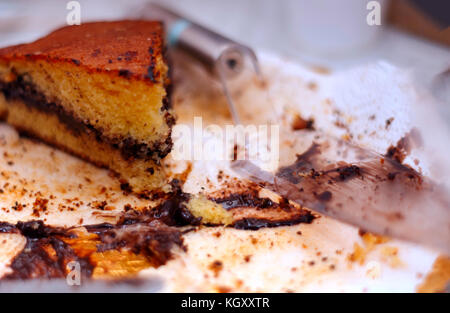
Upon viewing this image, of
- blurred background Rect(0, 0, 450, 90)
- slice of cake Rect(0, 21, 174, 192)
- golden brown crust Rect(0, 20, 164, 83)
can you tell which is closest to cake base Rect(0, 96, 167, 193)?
slice of cake Rect(0, 21, 174, 192)

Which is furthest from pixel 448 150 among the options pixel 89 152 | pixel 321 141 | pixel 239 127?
pixel 89 152

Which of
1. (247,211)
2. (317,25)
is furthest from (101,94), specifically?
(317,25)

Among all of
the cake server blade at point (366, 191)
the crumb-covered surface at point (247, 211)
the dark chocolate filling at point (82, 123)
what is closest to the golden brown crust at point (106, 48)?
the dark chocolate filling at point (82, 123)

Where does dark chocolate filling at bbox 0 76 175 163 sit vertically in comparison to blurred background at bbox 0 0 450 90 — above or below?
Answer: below

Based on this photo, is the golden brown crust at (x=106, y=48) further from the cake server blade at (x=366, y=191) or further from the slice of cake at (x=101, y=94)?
the cake server blade at (x=366, y=191)

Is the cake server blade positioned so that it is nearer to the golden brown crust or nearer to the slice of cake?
the slice of cake

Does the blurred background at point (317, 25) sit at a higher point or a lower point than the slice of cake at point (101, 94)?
higher
